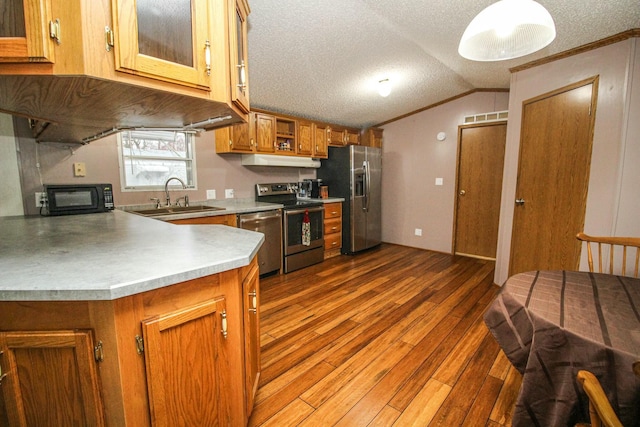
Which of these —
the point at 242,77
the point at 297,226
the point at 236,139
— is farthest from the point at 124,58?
the point at 297,226

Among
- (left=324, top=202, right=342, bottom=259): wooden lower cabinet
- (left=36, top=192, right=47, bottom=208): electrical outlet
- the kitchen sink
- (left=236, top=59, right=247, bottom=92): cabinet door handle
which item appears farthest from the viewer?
(left=324, top=202, right=342, bottom=259): wooden lower cabinet

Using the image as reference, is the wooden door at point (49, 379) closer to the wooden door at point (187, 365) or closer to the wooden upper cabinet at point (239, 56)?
the wooden door at point (187, 365)

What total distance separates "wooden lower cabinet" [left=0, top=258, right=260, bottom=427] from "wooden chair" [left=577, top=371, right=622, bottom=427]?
1060mm

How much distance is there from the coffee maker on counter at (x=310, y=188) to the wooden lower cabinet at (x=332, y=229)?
0.44 metres

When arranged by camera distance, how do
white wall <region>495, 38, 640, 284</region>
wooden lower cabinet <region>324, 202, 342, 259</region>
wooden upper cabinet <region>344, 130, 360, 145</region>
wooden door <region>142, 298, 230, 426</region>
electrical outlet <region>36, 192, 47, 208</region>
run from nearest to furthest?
wooden door <region>142, 298, 230, 426</region>
white wall <region>495, 38, 640, 284</region>
electrical outlet <region>36, 192, 47, 208</region>
wooden lower cabinet <region>324, 202, 342, 259</region>
wooden upper cabinet <region>344, 130, 360, 145</region>

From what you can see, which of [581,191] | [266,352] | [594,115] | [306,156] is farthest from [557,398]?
[306,156]

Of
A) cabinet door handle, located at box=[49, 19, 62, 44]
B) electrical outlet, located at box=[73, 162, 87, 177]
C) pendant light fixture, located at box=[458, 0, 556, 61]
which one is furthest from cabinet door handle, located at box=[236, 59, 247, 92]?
electrical outlet, located at box=[73, 162, 87, 177]

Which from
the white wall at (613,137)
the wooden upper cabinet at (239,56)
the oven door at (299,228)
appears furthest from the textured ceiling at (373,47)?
the oven door at (299,228)

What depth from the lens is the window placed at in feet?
9.39

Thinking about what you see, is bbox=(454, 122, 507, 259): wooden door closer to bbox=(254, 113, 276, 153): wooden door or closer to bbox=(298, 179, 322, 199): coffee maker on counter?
bbox=(298, 179, 322, 199): coffee maker on counter

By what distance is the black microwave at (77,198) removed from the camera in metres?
2.14

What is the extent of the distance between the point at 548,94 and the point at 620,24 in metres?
0.65

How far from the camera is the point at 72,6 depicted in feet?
2.82

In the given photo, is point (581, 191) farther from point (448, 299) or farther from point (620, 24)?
point (448, 299)
